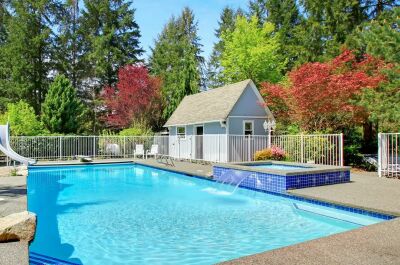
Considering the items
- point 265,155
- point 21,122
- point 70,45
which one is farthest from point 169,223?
point 70,45

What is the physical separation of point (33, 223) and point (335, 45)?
2220 centimetres

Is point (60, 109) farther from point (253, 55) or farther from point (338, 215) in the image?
point (338, 215)

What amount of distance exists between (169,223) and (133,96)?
23963 mm

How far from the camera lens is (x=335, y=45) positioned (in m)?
22.5

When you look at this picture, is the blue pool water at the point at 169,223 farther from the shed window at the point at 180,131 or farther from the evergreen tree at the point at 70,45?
the evergreen tree at the point at 70,45

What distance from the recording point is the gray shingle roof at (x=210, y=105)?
62.9 feet

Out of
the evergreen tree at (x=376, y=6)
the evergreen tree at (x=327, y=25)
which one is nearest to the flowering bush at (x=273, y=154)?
the evergreen tree at (x=327, y=25)

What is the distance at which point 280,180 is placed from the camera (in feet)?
33.6

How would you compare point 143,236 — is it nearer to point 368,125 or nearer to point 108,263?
point 108,263

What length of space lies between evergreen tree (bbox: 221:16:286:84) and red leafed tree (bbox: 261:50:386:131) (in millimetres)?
11768

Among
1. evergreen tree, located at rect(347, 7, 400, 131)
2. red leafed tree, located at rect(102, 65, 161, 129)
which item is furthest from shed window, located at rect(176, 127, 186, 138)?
evergreen tree, located at rect(347, 7, 400, 131)

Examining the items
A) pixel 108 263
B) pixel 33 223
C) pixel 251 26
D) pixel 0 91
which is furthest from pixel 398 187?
pixel 0 91

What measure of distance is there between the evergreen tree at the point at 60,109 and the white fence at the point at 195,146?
2.49 metres

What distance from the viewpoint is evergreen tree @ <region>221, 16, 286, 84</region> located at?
2995 cm
